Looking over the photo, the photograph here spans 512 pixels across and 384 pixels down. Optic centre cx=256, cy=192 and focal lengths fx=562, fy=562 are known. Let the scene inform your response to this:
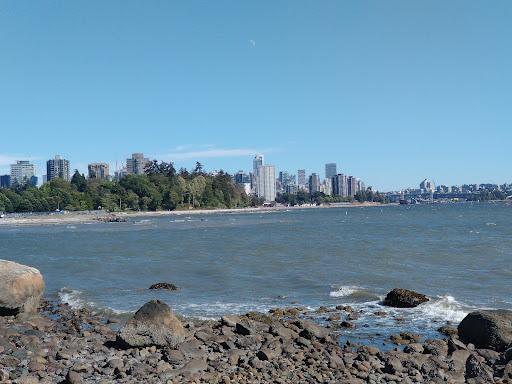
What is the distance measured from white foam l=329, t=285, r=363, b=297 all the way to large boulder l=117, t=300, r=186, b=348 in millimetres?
10975

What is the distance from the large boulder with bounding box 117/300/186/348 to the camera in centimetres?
1339

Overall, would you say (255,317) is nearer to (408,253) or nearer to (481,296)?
(481,296)

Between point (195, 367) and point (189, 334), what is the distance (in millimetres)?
2677

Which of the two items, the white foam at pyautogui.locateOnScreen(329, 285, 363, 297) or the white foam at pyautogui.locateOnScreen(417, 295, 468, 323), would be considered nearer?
the white foam at pyautogui.locateOnScreen(417, 295, 468, 323)

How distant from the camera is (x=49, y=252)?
48.3m

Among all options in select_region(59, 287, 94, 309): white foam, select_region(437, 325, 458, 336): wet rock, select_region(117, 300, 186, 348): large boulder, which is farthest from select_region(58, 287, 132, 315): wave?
select_region(437, 325, 458, 336): wet rock

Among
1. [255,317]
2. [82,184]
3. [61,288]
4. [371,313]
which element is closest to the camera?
[255,317]

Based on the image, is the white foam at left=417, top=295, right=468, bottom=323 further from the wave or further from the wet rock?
the wave

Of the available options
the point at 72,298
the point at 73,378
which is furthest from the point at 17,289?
the point at 73,378

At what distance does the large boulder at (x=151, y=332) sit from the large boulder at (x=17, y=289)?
5.34 m

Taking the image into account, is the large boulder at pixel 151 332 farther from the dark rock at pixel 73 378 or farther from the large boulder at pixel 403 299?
the large boulder at pixel 403 299

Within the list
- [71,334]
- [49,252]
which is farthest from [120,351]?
[49,252]

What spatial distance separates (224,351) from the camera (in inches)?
527

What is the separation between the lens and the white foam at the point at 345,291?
23.6 metres
